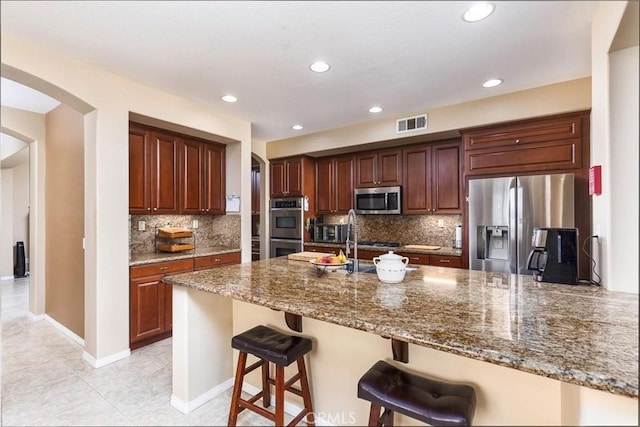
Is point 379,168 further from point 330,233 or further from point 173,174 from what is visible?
point 173,174

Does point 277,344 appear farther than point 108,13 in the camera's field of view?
No

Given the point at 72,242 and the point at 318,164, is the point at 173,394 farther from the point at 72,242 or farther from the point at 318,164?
the point at 318,164

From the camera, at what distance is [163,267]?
2.81m

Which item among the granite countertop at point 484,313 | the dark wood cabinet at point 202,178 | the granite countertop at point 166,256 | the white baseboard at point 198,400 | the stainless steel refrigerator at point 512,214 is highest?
the dark wood cabinet at point 202,178

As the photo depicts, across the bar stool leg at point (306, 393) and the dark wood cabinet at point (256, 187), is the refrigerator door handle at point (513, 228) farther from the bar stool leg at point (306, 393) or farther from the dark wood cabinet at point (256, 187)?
the dark wood cabinet at point (256, 187)

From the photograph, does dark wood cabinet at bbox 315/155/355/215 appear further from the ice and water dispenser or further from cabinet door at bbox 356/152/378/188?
the ice and water dispenser

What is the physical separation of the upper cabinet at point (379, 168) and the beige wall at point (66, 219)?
10.1ft

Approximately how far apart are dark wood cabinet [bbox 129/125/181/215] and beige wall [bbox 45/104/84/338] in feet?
1.28

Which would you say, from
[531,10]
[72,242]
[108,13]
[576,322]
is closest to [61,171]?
[72,242]

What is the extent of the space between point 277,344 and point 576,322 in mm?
1222

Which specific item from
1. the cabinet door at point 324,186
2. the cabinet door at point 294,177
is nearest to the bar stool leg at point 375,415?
the cabinet door at point 324,186

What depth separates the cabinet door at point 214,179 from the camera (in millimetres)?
3520

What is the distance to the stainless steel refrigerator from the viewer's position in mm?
2465

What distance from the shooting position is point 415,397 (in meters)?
0.98
